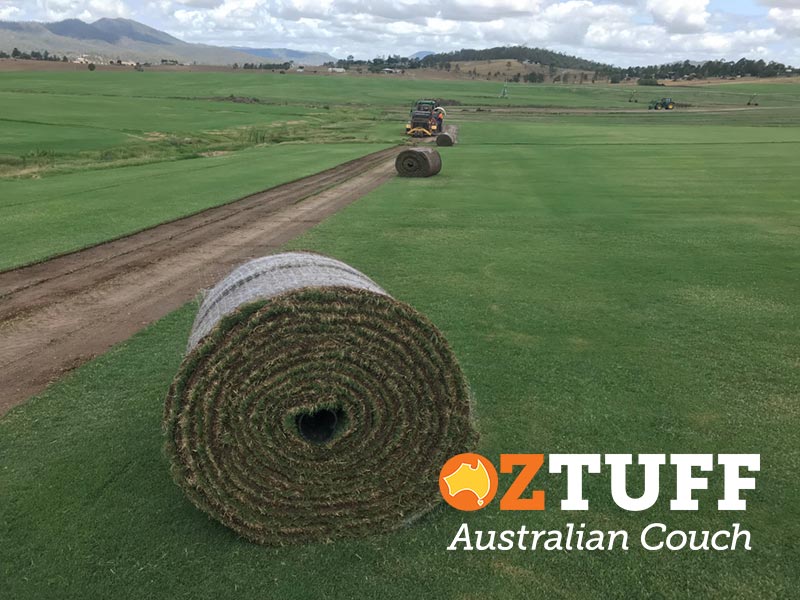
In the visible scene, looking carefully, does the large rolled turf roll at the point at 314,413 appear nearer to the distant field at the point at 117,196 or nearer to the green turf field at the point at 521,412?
the green turf field at the point at 521,412

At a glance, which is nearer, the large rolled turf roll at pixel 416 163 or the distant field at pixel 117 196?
the distant field at pixel 117 196

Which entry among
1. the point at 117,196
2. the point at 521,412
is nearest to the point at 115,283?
the point at 521,412

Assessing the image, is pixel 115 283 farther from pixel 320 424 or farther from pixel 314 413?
pixel 314 413

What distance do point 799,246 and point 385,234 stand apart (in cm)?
1334

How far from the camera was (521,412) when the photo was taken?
9.07 metres

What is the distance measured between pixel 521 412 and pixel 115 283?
36.5 ft

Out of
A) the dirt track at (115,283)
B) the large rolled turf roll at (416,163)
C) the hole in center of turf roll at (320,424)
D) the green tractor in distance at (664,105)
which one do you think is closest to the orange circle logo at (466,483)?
the hole in center of turf roll at (320,424)

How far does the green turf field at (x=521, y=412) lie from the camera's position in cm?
604

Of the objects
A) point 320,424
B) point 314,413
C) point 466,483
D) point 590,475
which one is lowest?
point 590,475

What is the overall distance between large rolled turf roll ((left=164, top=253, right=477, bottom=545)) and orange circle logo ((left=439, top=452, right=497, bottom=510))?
141 millimetres

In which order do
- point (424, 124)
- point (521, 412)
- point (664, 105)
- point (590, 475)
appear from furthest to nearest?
point (664, 105)
point (424, 124)
point (521, 412)
point (590, 475)

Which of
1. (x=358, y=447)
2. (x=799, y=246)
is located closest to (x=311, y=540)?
(x=358, y=447)

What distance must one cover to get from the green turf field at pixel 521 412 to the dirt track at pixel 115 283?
2.53 ft

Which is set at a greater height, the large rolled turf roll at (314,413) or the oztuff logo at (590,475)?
the large rolled turf roll at (314,413)
